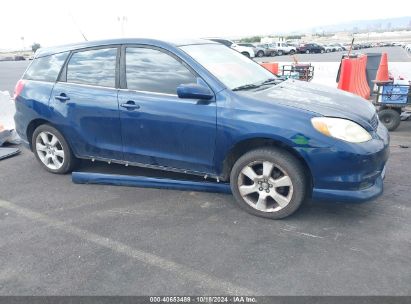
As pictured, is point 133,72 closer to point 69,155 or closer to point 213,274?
point 69,155

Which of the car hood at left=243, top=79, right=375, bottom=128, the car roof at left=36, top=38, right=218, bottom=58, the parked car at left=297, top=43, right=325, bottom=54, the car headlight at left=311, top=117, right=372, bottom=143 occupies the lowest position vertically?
the parked car at left=297, top=43, right=325, bottom=54

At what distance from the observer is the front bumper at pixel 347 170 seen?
3.36 meters

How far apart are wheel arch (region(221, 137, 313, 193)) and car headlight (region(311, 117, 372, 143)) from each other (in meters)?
0.31

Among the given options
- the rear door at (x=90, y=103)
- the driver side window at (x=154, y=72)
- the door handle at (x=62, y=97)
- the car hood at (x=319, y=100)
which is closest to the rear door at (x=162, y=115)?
the driver side window at (x=154, y=72)

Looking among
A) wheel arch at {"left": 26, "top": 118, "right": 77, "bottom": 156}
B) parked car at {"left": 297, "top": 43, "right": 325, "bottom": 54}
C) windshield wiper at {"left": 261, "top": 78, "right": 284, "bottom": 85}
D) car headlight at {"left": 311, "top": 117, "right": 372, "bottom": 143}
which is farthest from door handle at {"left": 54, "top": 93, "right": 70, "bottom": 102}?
parked car at {"left": 297, "top": 43, "right": 325, "bottom": 54}

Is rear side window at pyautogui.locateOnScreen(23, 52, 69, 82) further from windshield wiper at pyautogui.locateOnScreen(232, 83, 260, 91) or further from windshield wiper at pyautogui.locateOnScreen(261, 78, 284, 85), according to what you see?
windshield wiper at pyautogui.locateOnScreen(261, 78, 284, 85)

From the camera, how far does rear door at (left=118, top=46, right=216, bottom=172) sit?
3855 mm

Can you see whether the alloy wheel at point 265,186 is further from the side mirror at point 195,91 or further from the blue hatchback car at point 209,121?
the side mirror at point 195,91

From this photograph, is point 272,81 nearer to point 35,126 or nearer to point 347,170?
point 347,170

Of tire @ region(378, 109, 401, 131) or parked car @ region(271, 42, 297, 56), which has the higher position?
tire @ region(378, 109, 401, 131)

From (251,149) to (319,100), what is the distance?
32.2 inches

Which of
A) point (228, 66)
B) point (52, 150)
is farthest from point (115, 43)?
point (52, 150)

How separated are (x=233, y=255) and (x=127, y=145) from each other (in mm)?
1847

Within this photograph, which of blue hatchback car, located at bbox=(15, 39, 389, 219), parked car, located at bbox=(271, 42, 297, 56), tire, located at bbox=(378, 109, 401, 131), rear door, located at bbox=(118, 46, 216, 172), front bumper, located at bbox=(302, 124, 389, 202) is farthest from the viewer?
parked car, located at bbox=(271, 42, 297, 56)
